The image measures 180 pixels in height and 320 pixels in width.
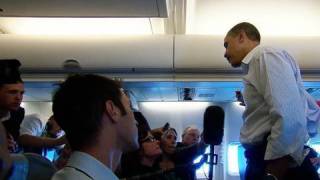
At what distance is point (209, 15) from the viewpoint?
316cm

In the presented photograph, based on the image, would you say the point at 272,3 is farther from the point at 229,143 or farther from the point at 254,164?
the point at 229,143

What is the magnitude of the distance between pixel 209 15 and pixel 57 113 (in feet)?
8.19

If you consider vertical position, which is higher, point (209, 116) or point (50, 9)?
point (50, 9)

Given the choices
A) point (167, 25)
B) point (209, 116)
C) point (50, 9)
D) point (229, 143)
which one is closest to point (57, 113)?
point (209, 116)

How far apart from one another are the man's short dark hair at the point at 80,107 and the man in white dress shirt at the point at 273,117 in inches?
26.5

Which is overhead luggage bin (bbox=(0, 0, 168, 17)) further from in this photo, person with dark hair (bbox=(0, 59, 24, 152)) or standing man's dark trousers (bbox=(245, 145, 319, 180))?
standing man's dark trousers (bbox=(245, 145, 319, 180))

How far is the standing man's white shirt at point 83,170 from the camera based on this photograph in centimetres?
72

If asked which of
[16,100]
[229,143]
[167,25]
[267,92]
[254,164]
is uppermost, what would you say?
[167,25]

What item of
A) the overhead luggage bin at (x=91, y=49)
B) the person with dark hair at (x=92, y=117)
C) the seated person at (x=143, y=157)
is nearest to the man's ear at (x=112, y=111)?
the person with dark hair at (x=92, y=117)

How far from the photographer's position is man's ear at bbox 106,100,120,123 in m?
0.90

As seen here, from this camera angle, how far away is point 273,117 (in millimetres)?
1289

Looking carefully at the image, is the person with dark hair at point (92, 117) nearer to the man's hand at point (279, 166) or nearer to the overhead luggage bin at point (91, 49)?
the man's hand at point (279, 166)

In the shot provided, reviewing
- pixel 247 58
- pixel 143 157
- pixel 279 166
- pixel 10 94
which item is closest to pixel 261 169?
pixel 279 166

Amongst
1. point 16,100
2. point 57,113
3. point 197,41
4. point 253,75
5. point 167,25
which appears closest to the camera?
point 57,113
